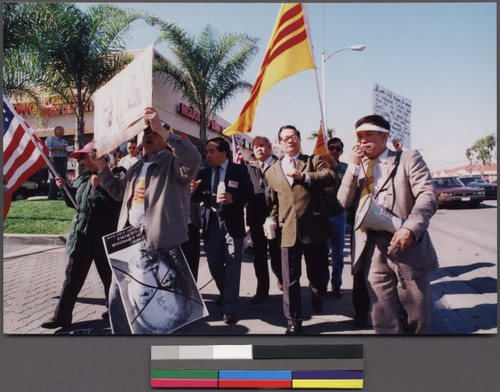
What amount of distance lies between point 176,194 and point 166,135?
1.82 feet

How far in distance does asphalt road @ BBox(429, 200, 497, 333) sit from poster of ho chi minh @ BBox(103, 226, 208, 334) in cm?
257

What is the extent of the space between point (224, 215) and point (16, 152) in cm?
217

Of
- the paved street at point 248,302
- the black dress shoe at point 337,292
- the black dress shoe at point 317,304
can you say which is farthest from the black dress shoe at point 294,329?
the black dress shoe at point 337,292

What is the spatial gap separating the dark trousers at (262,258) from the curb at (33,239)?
3.82 meters

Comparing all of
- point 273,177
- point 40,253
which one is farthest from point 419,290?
point 40,253

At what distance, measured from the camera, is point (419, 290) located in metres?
2.34

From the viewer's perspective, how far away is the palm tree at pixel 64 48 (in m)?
3.82

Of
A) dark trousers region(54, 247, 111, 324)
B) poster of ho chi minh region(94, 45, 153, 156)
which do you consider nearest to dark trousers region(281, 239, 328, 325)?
poster of ho chi minh region(94, 45, 153, 156)

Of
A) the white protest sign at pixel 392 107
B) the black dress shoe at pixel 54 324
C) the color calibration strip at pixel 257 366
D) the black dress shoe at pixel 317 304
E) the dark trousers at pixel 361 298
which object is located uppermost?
the white protest sign at pixel 392 107

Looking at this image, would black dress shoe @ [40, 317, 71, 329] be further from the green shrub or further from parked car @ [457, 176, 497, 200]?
parked car @ [457, 176, 497, 200]

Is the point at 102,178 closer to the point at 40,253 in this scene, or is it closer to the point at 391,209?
the point at 391,209

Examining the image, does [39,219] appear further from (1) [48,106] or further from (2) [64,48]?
(2) [64,48]

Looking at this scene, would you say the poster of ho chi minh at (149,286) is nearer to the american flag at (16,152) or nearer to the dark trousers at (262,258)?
the dark trousers at (262,258)

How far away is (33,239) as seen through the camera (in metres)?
5.75
